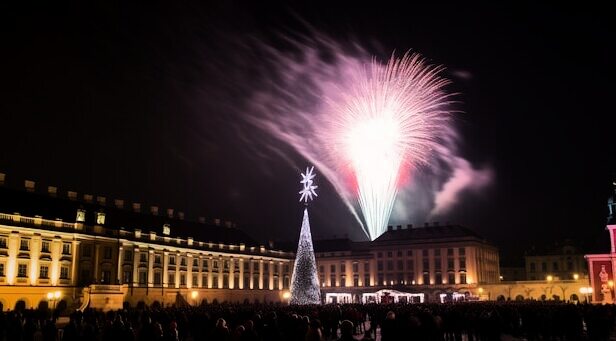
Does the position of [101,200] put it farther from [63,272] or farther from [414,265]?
[414,265]

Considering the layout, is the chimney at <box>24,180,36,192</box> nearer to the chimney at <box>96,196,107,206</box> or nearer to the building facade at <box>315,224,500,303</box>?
the chimney at <box>96,196,107,206</box>

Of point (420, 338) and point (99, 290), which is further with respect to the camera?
point (99, 290)

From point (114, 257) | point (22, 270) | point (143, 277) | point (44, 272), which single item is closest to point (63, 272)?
point (44, 272)

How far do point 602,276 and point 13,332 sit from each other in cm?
6094

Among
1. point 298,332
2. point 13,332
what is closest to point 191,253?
point 13,332

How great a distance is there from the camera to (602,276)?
219 ft

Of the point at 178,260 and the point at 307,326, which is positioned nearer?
the point at 307,326

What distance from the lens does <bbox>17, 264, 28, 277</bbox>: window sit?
57419 millimetres

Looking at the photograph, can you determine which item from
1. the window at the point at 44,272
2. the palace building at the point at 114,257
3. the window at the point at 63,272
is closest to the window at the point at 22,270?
the palace building at the point at 114,257

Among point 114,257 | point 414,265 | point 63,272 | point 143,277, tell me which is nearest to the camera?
point 63,272

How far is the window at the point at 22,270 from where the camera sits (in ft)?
188

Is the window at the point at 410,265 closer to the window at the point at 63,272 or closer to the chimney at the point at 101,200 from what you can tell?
the chimney at the point at 101,200

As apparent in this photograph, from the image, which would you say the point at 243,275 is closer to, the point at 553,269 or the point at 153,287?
the point at 153,287

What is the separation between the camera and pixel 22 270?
5781cm
